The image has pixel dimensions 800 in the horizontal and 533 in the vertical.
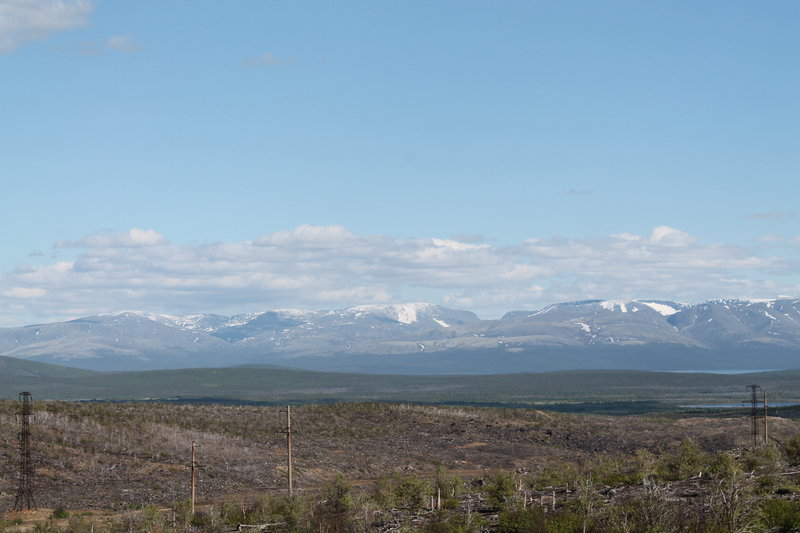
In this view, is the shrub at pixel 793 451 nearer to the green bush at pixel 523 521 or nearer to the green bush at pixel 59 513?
the green bush at pixel 523 521

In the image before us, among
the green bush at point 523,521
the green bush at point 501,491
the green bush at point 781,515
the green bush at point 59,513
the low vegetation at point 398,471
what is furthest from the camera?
the green bush at point 59,513

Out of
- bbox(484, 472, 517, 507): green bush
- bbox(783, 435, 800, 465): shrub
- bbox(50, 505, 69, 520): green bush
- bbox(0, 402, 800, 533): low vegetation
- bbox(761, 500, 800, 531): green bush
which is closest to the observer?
bbox(761, 500, 800, 531): green bush

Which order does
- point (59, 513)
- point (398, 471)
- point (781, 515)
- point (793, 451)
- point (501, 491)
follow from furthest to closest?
point (398, 471), point (793, 451), point (59, 513), point (501, 491), point (781, 515)

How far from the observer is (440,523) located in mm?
34250

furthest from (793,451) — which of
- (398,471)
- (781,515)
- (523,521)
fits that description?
(398,471)

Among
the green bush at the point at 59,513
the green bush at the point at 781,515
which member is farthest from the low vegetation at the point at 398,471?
the green bush at the point at 59,513

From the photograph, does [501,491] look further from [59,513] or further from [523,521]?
[59,513]

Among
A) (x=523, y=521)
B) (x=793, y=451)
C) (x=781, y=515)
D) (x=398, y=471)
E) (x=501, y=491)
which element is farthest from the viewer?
(x=398, y=471)

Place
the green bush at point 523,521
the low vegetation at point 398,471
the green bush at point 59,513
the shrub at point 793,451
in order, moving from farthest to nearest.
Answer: the shrub at point 793,451, the green bush at point 59,513, the low vegetation at point 398,471, the green bush at point 523,521

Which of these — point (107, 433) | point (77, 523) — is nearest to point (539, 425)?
point (107, 433)

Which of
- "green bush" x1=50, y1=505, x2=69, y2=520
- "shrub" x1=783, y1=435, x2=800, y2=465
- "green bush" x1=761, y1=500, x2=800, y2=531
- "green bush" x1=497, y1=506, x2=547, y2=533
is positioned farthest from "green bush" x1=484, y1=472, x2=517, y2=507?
"green bush" x1=50, y1=505, x2=69, y2=520

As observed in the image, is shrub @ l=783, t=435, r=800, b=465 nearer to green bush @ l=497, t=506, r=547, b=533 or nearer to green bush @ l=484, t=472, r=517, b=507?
green bush @ l=484, t=472, r=517, b=507

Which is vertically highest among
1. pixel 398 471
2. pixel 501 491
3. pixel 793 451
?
pixel 793 451

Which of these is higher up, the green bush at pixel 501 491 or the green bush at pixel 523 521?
the green bush at pixel 523 521
